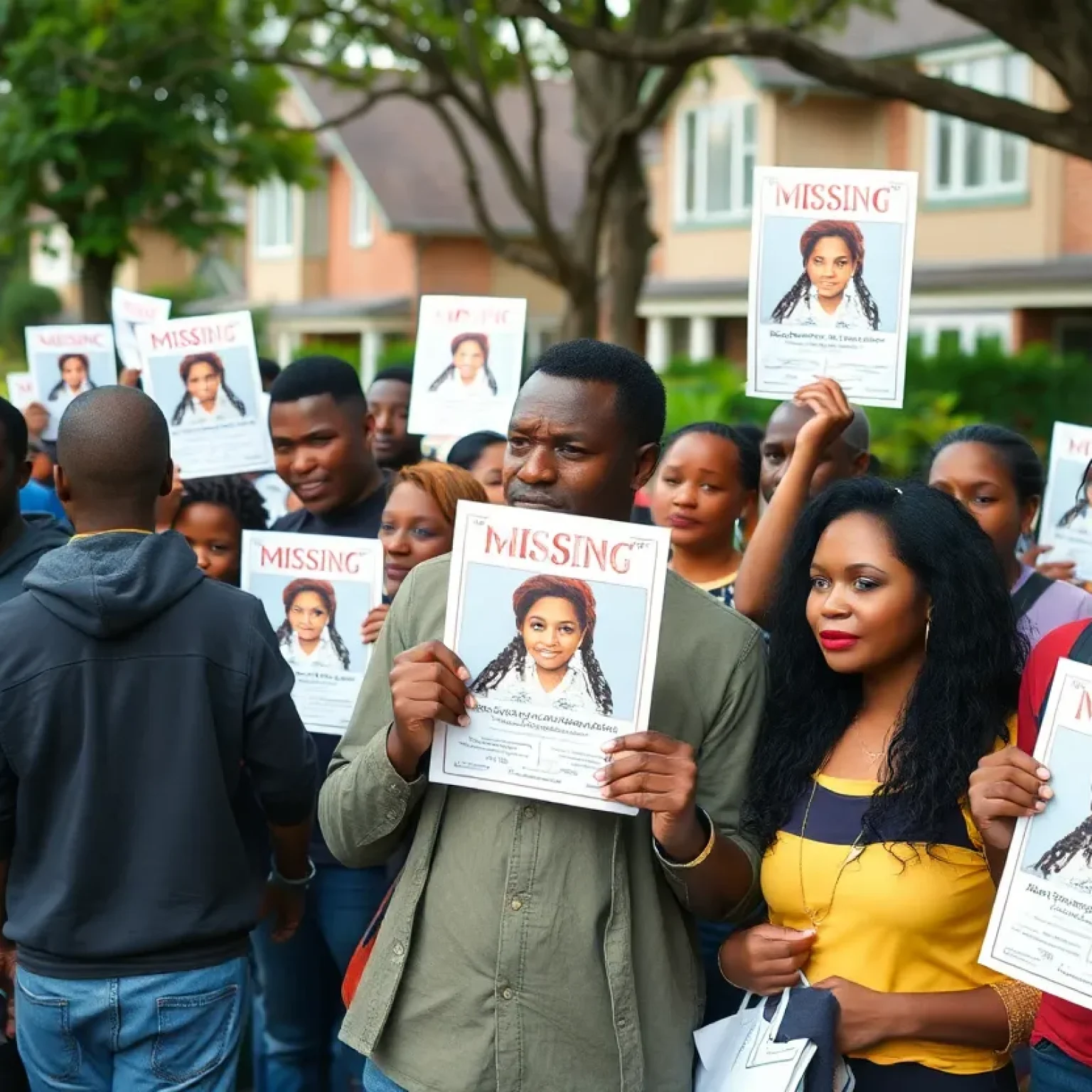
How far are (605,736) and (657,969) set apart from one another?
47cm

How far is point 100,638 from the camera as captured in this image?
3.51 meters

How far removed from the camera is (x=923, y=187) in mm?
26641

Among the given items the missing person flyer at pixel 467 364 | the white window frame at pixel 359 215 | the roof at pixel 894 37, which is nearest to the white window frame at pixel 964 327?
the roof at pixel 894 37

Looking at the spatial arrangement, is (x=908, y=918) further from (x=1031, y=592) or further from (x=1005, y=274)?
(x=1005, y=274)

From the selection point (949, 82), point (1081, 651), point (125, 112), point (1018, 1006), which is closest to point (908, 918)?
point (1018, 1006)

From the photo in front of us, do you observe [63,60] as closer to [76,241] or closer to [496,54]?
[76,241]

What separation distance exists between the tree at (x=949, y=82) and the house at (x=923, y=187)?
12.9 metres

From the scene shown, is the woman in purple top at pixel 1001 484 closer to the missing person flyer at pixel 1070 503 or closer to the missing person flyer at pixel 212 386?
the missing person flyer at pixel 1070 503

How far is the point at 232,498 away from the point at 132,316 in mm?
1694

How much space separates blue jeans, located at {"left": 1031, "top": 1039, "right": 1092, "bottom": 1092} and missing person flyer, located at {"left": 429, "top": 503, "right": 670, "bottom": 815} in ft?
3.22

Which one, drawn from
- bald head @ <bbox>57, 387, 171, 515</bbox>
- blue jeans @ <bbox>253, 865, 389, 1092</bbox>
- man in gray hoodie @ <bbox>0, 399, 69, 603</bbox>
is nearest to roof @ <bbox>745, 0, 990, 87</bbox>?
blue jeans @ <bbox>253, 865, 389, 1092</bbox>

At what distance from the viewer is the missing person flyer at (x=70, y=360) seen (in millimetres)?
7684

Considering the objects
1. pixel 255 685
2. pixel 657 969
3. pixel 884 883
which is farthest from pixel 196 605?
pixel 884 883

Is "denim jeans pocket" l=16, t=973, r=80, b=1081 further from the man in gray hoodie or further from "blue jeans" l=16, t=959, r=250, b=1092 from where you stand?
the man in gray hoodie
